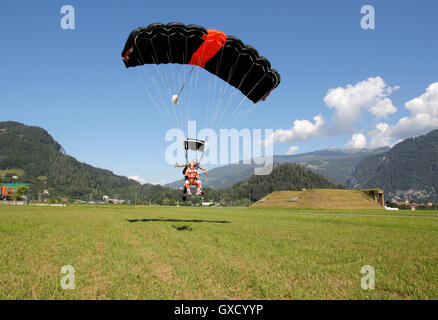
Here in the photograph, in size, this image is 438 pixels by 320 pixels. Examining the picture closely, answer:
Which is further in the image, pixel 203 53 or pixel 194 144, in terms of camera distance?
pixel 194 144

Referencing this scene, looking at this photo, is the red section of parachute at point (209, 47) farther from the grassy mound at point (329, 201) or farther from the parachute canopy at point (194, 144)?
the grassy mound at point (329, 201)

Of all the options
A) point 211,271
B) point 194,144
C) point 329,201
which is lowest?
point 329,201

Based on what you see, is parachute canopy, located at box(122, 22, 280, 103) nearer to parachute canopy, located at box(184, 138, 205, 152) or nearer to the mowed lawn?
parachute canopy, located at box(184, 138, 205, 152)

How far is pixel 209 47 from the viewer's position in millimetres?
14219

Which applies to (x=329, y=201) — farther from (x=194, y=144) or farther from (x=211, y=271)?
(x=211, y=271)

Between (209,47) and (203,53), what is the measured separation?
1.71 feet

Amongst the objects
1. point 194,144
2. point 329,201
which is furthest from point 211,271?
point 329,201

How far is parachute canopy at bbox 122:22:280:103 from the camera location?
43.2 ft

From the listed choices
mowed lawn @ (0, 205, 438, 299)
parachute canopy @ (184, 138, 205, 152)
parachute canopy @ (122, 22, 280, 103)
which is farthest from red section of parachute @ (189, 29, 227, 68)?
mowed lawn @ (0, 205, 438, 299)

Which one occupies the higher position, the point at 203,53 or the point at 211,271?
the point at 203,53

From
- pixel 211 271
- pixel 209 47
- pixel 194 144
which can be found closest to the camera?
pixel 211 271

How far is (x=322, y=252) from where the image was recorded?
10.2 metres
